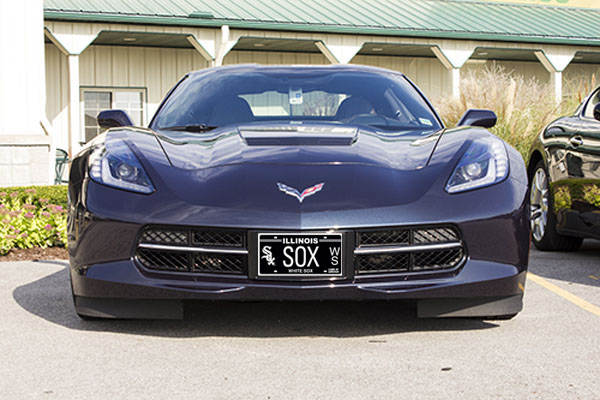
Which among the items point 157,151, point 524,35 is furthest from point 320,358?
point 524,35

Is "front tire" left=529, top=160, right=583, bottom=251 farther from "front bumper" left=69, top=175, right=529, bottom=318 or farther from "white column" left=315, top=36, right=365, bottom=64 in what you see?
"white column" left=315, top=36, right=365, bottom=64

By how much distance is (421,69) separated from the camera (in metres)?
24.2

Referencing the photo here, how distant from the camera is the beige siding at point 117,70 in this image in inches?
816

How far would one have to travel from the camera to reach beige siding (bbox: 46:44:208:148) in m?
20.7

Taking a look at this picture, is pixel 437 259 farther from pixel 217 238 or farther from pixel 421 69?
pixel 421 69

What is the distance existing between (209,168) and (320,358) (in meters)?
0.96

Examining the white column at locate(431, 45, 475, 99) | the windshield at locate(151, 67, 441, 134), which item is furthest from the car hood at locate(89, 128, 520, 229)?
the white column at locate(431, 45, 475, 99)

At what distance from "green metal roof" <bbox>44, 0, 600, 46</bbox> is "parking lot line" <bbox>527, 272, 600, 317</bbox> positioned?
13968 mm

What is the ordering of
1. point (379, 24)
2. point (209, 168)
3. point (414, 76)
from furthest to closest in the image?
1. point (414, 76)
2. point (379, 24)
3. point (209, 168)

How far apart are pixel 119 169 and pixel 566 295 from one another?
2.59 metres

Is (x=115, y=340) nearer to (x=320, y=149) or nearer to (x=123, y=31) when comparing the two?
(x=320, y=149)

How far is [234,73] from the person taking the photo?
5047mm

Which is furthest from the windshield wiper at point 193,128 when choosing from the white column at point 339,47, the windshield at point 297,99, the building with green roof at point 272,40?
the white column at point 339,47

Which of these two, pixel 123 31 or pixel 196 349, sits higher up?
pixel 123 31
